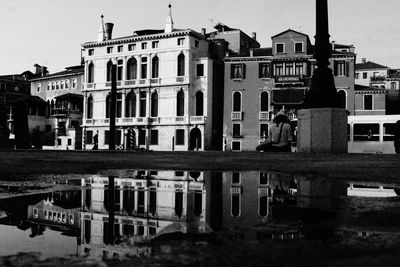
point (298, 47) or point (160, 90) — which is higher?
point (298, 47)

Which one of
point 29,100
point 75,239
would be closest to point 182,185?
point 75,239

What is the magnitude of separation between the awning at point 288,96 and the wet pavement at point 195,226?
119 ft

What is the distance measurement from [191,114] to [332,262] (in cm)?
4104

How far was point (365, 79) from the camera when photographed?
66.0 m

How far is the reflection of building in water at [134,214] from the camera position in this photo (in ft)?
4.92

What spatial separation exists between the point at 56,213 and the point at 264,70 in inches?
1565

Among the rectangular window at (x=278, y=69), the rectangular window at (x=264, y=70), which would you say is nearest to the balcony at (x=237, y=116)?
the rectangular window at (x=264, y=70)

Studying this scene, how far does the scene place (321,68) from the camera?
1030 cm

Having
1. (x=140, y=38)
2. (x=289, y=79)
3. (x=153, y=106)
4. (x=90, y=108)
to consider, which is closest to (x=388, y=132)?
(x=289, y=79)

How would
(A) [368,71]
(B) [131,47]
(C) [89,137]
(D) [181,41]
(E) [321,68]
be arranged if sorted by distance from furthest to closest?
1. (A) [368,71]
2. (C) [89,137]
3. (B) [131,47]
4. (D) [181,41]
5. (E) [321,68]

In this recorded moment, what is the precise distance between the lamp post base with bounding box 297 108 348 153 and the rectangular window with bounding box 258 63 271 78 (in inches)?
1239

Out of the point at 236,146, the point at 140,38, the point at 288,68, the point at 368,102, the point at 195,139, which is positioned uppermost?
the point at 140,38

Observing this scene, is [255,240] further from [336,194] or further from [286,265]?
[336,194]

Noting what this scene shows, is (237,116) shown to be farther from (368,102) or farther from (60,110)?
(60,110)
